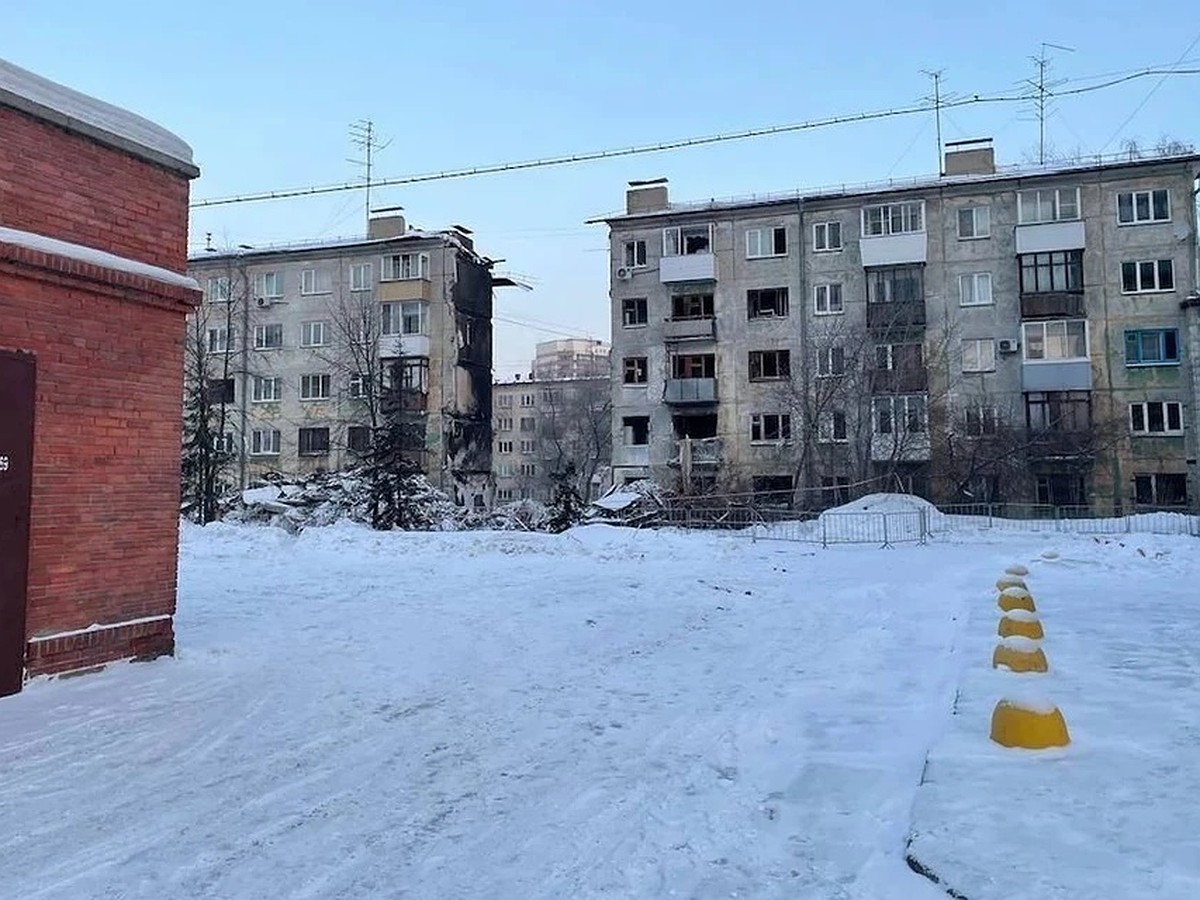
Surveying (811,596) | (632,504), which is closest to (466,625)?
(811,596)

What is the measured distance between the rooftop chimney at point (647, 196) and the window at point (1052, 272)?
15.1 metres

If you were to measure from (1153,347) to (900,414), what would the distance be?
954 cm

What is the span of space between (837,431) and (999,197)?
36.8 ft

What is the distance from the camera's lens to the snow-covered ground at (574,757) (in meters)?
3.78

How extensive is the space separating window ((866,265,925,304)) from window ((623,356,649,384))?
993 centimetres

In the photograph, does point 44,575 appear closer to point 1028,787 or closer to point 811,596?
point 1028,787

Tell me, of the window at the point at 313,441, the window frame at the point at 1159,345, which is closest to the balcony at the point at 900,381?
the window frame at the point at 1159,345

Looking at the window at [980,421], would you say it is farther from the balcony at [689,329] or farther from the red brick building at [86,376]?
the red brick building at [86,376]

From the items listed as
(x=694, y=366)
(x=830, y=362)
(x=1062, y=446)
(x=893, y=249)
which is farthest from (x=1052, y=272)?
(x=694, y=366)

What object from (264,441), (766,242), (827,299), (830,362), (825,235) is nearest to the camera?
(830,362)

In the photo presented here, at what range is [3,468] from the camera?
6609mm

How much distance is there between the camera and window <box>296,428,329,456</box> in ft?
144

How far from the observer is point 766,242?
39062mm

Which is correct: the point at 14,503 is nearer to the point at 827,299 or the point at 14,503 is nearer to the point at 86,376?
the point at 86,376
